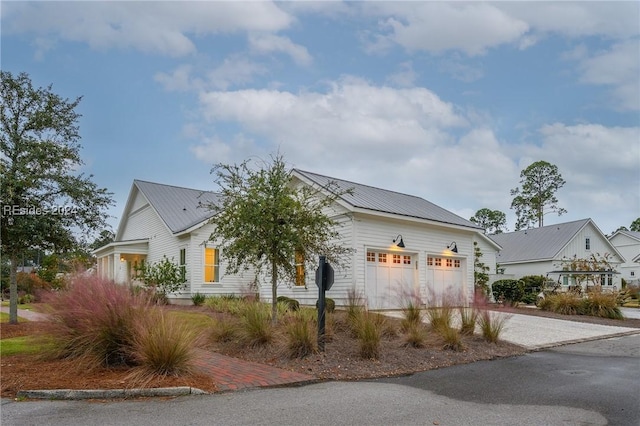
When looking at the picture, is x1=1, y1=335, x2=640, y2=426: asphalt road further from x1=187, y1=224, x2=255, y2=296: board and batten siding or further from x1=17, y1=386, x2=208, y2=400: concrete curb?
x1=187, y1=224, x2=255, y2=296: board and batten siding

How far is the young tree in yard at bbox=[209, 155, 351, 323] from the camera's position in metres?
11.3

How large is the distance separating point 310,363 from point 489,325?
195 inches

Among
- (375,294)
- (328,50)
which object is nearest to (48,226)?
(328,50)

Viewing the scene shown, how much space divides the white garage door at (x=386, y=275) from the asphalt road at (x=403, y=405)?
9481mm

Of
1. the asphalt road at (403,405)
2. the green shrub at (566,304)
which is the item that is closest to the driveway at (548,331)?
Result: the green shrub at (566,304)

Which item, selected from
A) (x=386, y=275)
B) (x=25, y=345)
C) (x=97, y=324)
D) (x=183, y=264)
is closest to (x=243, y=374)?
(x=97, y=324)

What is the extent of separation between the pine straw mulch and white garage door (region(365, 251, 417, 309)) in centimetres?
619

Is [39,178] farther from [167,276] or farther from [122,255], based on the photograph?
[122,255]

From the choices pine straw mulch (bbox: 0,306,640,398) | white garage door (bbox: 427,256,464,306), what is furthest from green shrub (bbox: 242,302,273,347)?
white garage door (bbox: 427,256,464,306)

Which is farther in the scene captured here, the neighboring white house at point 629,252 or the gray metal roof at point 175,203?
the neighboring white house at point 629,252

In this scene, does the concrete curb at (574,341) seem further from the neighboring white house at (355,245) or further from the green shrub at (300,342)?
the green shrub at (300,342)

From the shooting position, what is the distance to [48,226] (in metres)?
13.3

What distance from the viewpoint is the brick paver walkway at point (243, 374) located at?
733 cm

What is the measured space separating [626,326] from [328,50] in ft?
46.4
